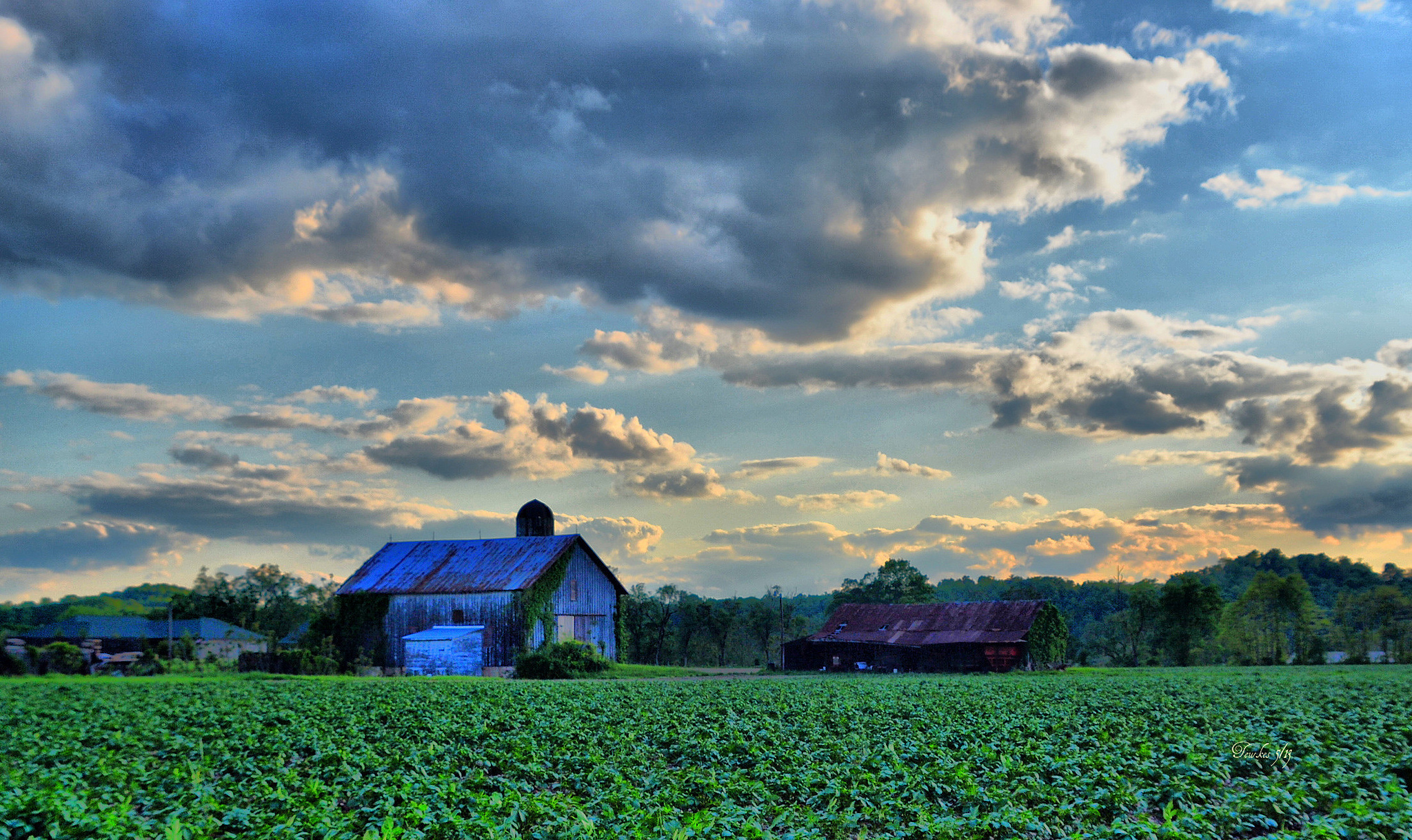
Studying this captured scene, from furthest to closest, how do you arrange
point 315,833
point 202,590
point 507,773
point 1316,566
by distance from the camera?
point 1316,566, point 202,590, point 507,773, point 315,833

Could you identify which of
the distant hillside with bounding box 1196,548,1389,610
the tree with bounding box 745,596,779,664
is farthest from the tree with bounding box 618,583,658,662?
the distant hillside with bounding box 1196,548,1389,610

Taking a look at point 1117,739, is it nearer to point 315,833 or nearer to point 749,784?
point 749,784

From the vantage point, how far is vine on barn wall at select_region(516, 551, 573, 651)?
191 ft

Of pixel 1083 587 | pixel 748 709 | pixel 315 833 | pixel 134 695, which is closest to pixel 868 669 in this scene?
pixel 748 709

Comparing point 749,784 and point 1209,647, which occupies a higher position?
point 749,784

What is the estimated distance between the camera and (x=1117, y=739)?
61.3 ft

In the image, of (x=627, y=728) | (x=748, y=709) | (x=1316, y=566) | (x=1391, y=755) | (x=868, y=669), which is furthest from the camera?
(x=1316, y=566)

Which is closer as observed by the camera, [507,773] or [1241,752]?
[507,773]

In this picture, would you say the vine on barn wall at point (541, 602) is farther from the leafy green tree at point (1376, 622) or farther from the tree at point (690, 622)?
the leafy green tree at point (1376, 622)

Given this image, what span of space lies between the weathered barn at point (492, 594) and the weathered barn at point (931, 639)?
61.0 ft

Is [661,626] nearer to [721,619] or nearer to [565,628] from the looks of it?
[721,619]

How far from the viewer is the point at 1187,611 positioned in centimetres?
8312

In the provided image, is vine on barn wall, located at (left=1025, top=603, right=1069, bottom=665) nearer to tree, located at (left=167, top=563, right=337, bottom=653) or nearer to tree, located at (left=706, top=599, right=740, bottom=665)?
tree, located at (left=706, top=599, right=740, bottom=665)

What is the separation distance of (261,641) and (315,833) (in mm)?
98701
